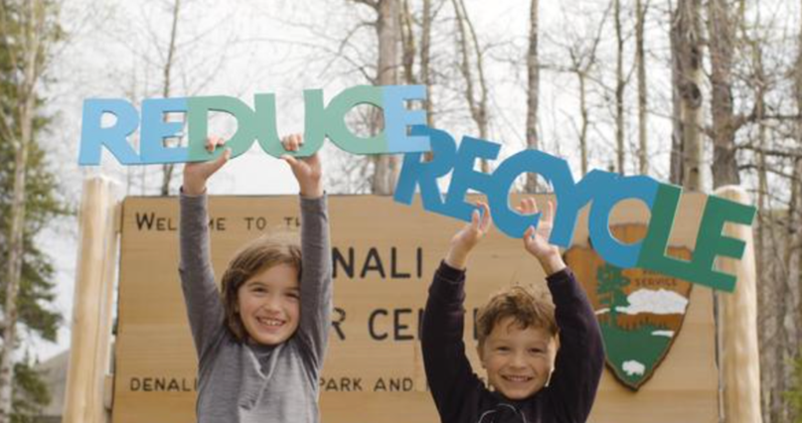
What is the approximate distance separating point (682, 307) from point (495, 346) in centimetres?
226

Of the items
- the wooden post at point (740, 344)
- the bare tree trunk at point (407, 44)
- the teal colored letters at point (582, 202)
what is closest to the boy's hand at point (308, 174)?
the teal colored letters at point (582, 202)

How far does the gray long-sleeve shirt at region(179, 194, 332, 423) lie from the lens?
213cm

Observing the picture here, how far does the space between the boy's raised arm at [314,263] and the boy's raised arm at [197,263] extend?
0.67 ft

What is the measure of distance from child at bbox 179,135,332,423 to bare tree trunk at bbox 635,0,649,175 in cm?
747

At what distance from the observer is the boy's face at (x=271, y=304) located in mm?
2186

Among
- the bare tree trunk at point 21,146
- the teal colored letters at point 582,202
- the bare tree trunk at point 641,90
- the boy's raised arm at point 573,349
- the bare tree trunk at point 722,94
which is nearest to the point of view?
the boy's raised arm at point 573,349

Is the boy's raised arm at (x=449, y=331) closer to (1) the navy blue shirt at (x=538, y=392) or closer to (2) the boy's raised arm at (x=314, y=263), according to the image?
(1) the navy blue shirt at (x=538, y=392)

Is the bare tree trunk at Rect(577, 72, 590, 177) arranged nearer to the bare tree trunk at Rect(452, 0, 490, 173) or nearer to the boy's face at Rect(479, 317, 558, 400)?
the bare tree trunk at Rect(452, 0, 490, 173)

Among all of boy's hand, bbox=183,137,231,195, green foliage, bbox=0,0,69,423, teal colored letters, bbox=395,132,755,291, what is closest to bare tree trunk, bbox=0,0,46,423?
green foliage, bbox=0,0,69,423

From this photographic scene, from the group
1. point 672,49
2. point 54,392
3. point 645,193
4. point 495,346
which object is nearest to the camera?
point 495,346

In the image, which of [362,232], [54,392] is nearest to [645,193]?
[362,232]

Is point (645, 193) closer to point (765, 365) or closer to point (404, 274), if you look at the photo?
point (404, 274)

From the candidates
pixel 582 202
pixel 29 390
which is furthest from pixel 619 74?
pixel 29 390

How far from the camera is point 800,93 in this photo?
358 inches
